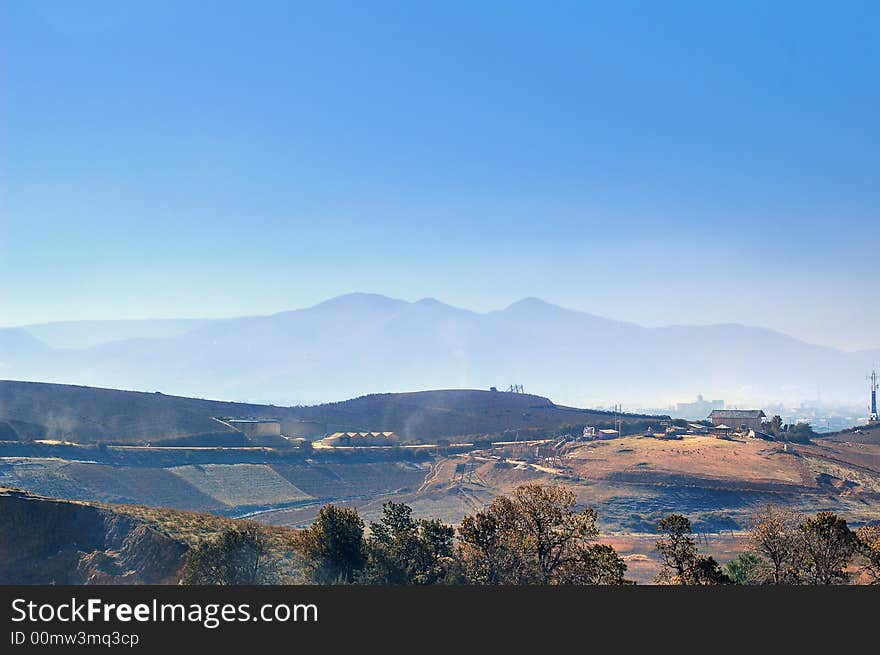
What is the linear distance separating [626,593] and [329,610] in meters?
6.44

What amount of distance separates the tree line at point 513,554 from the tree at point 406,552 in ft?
0.15

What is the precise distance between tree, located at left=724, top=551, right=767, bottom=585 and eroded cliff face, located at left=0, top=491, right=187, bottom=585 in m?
22.3

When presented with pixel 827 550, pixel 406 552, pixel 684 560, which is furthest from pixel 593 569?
pixel 827 550

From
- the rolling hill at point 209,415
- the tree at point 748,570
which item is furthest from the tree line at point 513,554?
the rolling hill at point 209,415

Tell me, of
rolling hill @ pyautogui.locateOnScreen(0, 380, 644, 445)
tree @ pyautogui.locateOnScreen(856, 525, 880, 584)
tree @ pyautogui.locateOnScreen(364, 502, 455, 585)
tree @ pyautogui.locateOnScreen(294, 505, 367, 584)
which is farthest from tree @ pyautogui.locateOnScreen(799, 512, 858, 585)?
rolling hill @ pyautogui.locateOnScreen(0, 380, 644, 445)

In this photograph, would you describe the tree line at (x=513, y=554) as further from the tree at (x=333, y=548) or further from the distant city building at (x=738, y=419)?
the distant city building at (x=738, y=419)

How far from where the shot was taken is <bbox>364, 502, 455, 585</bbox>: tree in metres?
30.5

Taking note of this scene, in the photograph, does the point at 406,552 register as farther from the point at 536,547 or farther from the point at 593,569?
the point at 593,569

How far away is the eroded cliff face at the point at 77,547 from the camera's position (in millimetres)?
33594

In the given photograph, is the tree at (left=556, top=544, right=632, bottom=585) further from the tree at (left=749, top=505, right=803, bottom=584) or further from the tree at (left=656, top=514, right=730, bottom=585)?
the tree at (left=749, top=505, right=803, bottom=584)

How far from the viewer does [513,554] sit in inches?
1199

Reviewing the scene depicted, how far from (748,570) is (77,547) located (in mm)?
28476

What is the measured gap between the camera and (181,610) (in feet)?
57.1

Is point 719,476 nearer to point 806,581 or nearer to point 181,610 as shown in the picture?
point 806,581
